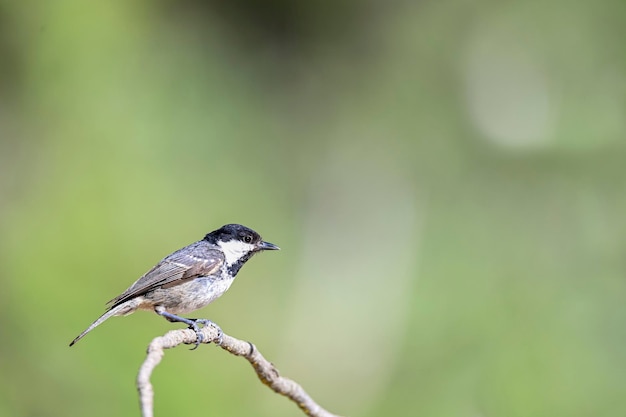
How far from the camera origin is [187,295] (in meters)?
3.75

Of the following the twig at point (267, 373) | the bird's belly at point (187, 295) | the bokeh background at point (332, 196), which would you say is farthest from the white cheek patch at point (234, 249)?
the bokeh background at point (332, 196)

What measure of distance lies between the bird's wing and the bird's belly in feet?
0.08

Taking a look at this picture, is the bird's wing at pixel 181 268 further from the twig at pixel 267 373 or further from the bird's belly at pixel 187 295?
the twig at pixel 267 373

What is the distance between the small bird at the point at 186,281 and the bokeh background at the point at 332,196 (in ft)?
9.45

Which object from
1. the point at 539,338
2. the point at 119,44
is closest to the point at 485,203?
the point at 539,338

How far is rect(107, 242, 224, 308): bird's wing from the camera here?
3654 mm

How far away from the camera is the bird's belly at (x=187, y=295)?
3705 millimetres

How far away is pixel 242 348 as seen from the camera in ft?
9.14

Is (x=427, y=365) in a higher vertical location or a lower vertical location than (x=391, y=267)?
lower

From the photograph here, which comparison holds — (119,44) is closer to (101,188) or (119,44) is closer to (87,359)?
(101,188)

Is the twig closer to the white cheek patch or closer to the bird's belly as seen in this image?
the bird's belly

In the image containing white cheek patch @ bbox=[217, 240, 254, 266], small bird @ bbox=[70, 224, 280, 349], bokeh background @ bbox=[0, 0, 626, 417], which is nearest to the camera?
small bird @ bbox=[70, 224, 280, 349]

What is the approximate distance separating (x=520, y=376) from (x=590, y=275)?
227 cm

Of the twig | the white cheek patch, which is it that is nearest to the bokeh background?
the white cheek patch
